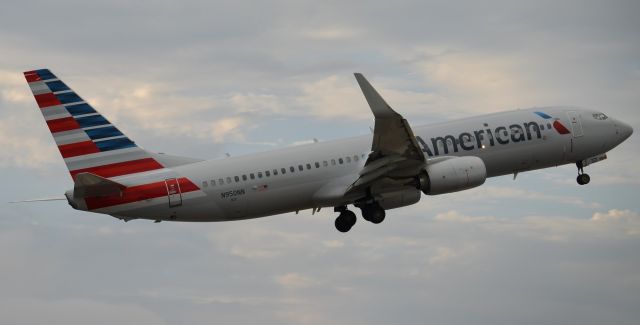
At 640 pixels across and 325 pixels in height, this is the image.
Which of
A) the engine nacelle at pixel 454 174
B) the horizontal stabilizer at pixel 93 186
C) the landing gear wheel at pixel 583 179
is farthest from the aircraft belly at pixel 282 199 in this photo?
the landing gear wheel at pixel 583 179

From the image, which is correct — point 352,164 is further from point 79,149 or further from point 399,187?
point 79,149

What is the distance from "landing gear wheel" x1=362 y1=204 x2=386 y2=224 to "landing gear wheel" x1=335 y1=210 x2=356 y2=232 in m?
2.15

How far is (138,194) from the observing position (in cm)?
4616

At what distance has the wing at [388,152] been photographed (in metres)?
44.9

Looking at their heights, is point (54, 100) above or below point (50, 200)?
above

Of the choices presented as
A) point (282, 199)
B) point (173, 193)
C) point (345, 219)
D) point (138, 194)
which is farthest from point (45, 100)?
point (345, 219)

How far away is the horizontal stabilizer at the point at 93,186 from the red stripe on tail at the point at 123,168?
1.47 m

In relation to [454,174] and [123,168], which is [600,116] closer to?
[454,174]

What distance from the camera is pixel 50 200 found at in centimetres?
4781

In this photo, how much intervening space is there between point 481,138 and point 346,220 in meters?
8.06

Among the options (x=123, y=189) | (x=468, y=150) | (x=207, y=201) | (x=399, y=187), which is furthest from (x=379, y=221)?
(x=123, y=189)

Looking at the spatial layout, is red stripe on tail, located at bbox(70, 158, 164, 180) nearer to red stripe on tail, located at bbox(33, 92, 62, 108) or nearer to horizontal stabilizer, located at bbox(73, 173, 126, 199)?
horizontal stabilizer, located at bbox(73, 173, 126, 199)

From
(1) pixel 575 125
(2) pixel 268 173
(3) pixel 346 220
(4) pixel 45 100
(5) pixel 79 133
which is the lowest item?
(3) pixel 346 220

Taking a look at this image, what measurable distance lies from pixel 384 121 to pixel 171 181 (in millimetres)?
9893
